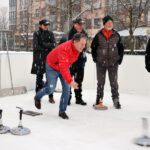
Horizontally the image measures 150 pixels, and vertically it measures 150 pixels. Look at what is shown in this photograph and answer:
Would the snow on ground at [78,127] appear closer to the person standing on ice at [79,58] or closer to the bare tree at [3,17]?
the person standing on ice at [79,58]

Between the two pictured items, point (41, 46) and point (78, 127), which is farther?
point (41, 46)

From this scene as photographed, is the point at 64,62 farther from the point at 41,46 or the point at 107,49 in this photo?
the point at 41,46

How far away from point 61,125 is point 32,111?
110 centimetres

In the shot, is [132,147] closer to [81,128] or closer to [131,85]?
[81,128]

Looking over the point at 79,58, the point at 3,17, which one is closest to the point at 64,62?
the point at 79,58

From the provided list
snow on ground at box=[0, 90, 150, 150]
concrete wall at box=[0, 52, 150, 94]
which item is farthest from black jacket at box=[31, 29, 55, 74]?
concrete wall at box=[0, 52, 150, 94]

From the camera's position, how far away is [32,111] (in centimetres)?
683

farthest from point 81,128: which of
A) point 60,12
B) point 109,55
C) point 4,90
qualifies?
point 60,12

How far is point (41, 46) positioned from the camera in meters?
7.73

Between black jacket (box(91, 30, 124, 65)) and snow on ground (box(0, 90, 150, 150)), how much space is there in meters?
0.88

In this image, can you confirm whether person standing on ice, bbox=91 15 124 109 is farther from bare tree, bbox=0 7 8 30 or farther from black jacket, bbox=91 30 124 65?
bare tree, bbox=0 7 8 30

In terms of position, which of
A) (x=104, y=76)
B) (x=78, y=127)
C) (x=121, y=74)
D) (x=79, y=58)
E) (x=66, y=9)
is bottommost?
(x=78, y=127)

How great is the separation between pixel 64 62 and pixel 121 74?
417 centimetres

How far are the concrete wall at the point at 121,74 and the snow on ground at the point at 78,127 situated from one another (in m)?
0.99
